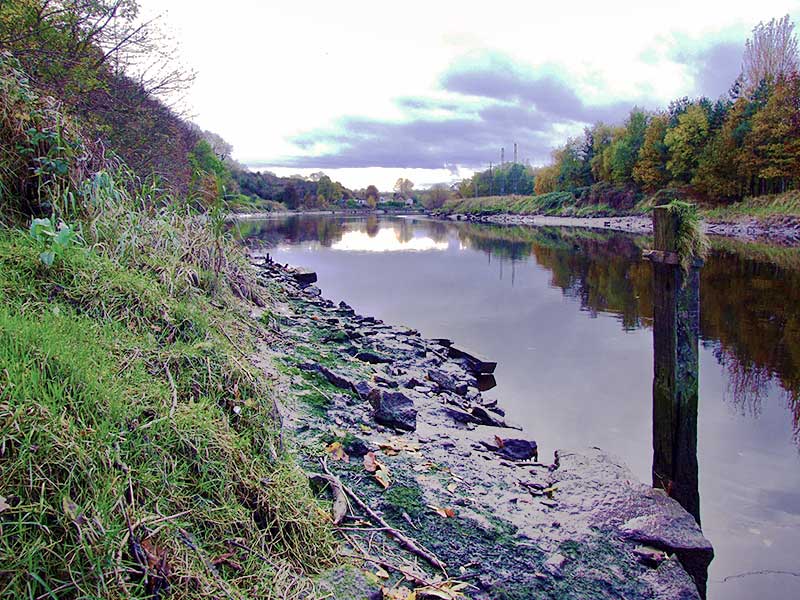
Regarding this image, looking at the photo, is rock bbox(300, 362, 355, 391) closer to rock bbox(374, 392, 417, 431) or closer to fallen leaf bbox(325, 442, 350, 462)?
rock bbox(374, 392, 417, 431)

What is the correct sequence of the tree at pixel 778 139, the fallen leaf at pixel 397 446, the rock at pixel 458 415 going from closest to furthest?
the fallen leaf at pixel 397 446, the rock at pixel 458 415, the tree at pixel 778 139

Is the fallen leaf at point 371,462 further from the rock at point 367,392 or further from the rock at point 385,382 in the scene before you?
the rock at point 385,382

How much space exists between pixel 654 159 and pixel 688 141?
23.6 feet

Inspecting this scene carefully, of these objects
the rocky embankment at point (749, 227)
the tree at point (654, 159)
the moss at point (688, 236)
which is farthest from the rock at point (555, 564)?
the tree at point (654, 159)

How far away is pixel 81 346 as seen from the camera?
2939mm

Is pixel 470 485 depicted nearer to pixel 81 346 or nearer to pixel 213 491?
pixel 213 491

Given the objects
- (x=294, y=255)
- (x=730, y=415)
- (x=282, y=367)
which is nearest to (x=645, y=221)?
(x=294, y=255)

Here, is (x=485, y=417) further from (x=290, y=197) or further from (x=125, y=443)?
(x=290, y=197)

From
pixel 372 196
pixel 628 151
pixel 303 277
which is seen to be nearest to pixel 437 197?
pixel 372 196

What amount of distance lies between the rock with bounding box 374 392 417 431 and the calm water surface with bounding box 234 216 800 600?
8.02ft

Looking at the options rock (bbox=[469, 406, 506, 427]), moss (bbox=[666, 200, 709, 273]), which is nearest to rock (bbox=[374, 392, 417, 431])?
rock (bbox=[469, 406, 506, 427])

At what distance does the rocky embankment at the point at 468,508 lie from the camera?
3.19 m

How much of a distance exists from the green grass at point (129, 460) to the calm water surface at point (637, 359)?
12.5 ft

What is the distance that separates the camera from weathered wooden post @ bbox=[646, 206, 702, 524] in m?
5.20
